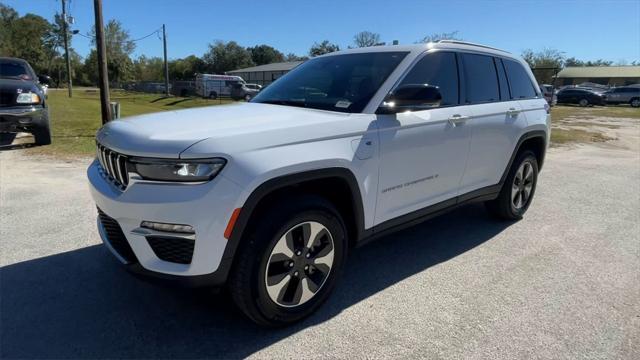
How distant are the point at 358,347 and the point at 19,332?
2.12 m

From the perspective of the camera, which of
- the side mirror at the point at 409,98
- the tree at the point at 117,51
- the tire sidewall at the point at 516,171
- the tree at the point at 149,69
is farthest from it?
the tree at the point at 149,69

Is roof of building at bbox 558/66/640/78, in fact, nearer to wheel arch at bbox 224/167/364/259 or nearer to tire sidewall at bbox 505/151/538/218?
tire sidewall at bbox 505/151/538/218

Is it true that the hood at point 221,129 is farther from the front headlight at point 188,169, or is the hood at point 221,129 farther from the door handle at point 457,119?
the door handle at point 457,119

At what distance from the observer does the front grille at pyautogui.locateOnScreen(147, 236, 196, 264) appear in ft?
7.83

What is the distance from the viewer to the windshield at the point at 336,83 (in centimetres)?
332

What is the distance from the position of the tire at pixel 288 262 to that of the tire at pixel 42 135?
26.4 feet

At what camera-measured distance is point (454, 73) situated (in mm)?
3963

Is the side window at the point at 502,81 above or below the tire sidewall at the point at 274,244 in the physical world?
above

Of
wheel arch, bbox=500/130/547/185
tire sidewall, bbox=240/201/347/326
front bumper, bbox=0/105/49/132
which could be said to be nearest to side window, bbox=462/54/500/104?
wheel arch, bbox=500/130/547/185

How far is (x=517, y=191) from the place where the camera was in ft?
16.4

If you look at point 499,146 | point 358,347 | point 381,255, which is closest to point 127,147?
point 358,347

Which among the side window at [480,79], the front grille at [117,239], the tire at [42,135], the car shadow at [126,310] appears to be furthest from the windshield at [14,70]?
the side window at [480,79]

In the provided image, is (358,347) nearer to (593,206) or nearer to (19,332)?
(19,332)

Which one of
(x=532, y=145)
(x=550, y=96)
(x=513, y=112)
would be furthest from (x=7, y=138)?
(x=550, y=96)
